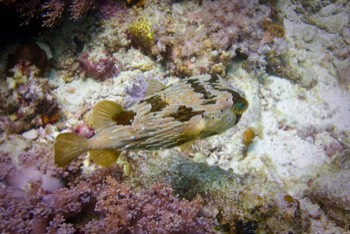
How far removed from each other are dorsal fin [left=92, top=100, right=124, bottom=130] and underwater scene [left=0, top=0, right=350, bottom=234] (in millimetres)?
11

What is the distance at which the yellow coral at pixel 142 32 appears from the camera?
5.42 metres

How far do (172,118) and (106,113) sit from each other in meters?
0.72

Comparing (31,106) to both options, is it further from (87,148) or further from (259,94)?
(259,94)

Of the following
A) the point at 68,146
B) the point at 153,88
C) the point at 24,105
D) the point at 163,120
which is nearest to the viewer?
the point at 163,120

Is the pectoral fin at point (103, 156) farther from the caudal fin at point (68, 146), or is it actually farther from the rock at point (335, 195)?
the rock at point (335, 195)

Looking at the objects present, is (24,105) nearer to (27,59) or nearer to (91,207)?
(27,59)

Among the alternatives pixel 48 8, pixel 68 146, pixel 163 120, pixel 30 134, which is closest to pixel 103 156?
pixel 68 146

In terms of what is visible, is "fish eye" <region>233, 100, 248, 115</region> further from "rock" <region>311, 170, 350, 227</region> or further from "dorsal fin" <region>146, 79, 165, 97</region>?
"rock" <region>311, 170, 350, 227</region>

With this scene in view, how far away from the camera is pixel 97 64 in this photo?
5.34 metres

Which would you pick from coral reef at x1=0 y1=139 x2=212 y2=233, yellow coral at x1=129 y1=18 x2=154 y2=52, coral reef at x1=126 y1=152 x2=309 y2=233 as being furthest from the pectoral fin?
yellow coral at x1=129 y1=18 x2=154 y2=52

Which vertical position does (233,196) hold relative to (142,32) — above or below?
below

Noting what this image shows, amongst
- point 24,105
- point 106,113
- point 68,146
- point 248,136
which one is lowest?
point 248,136

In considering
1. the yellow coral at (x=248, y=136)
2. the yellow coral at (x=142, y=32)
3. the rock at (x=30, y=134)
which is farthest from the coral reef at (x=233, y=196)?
the yellow coral at (x=142, y=32)

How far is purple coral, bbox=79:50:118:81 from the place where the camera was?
17.5ft
